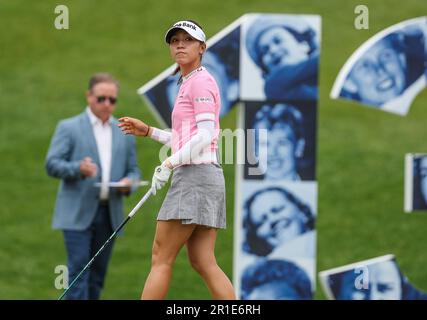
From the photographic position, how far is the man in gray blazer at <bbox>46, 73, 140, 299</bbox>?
854 centimetres

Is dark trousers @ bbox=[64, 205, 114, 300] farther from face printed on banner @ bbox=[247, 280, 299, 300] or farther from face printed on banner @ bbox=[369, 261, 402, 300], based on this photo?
face printed on banner @ bbox=[369, 261, 402, 300]

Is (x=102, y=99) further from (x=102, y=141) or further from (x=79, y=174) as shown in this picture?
(x=79, y=174)

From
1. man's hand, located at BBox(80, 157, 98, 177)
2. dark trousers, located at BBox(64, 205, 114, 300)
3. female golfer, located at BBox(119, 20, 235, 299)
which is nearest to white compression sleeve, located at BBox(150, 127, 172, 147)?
female golfer, located at BBox(119, 20, 235, 299)

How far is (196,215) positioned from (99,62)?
20.0 feet

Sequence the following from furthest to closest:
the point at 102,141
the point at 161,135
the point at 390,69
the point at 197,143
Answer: the point at 390,69 < the point at 102,141 < the point at 161,135 < the point at 197,143

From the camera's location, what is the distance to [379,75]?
890 cm

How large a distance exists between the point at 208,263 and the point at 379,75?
9.87 ft

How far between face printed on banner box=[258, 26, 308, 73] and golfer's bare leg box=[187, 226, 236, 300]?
2631 mm

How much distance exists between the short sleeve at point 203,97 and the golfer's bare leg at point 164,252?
580 mm

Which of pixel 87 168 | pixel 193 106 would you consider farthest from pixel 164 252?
pixel 87 168
